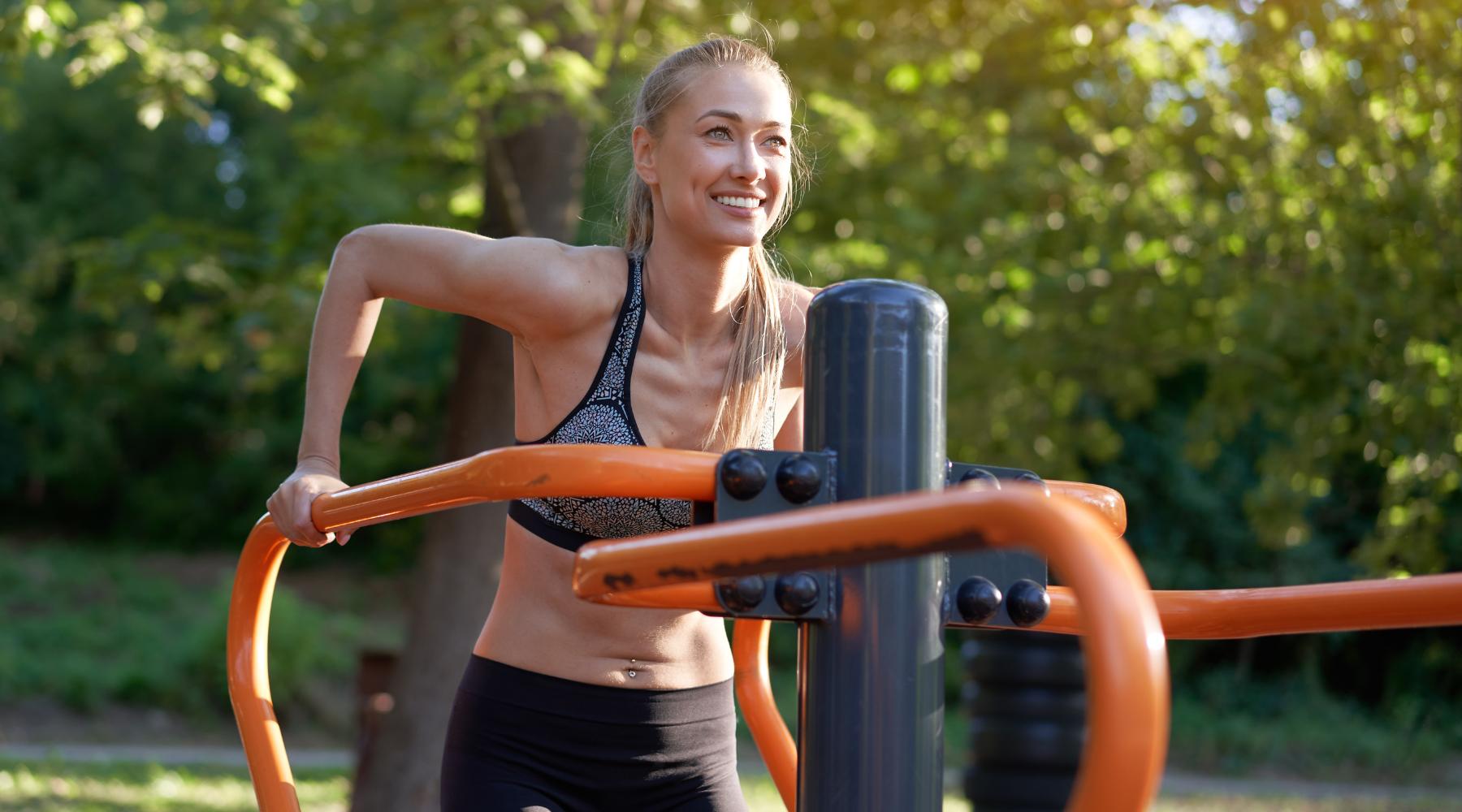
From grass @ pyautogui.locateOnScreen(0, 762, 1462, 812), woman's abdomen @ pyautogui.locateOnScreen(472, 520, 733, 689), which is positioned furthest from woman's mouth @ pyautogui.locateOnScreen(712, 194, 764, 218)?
grass @ pyautogui.locateOnScreen(0, 762, 1462, 812)

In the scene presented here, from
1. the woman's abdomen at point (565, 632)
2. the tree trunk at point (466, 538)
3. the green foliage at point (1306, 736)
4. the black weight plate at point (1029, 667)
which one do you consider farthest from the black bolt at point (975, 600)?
the green foliage at point (1306, 736)

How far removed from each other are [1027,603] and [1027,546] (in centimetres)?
45

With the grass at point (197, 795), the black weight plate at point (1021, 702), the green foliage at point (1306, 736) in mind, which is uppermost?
the black weight plate at point (1021, 702)

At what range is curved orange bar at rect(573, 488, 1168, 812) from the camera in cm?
83

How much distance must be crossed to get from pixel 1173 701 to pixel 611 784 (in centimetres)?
1312

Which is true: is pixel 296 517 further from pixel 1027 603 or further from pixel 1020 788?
pixel 1020 788

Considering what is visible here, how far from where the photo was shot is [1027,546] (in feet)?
3.07

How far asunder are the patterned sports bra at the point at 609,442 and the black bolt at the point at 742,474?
55cm

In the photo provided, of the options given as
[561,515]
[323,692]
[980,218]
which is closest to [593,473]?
[561,515]

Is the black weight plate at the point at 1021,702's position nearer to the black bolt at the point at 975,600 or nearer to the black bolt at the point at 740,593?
the black bolt at the point at 975,600

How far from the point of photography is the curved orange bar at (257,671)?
5.82ft

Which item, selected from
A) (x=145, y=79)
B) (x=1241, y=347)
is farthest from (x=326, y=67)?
(x=1241, y=347)

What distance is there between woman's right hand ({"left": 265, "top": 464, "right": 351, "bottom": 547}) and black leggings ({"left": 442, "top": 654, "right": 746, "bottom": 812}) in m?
0.33

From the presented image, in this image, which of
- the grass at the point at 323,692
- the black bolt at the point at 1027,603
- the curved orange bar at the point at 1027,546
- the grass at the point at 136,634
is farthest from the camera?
the grass at the point at 136,634
